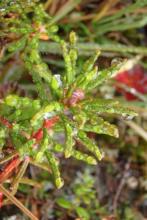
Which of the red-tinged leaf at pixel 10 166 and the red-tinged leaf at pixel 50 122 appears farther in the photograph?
the red-tinged leaf at pixel 10 166

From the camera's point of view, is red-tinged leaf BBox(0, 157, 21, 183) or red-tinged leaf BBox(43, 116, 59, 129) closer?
red-tinged leaf BBox(43, 116, 59, 129)

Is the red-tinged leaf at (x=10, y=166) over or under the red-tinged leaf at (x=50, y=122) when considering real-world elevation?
under

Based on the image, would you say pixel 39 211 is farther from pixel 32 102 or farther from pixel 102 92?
pixel 32 102

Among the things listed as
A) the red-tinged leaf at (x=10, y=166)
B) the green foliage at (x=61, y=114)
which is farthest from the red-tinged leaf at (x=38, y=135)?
the red-tinged leaf at (x=10, y=166)

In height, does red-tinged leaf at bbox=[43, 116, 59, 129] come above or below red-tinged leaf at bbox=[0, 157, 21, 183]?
above

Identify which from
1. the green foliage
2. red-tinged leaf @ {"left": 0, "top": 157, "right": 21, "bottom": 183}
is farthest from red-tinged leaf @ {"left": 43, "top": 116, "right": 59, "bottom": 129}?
red-tinged leaf @ {"left": 0, "top": 157, "right": 21, "bottom": 183}

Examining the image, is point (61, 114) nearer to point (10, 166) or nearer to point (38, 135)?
point (38, 135)

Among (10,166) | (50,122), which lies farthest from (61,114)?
(10,166)

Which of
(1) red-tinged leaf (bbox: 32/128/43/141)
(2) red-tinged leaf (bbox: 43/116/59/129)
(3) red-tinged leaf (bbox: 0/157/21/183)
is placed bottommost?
(3) red-tinged leaf (bbox: 0/157/21/183)

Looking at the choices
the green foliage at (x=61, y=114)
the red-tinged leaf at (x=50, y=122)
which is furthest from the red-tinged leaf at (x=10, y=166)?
the red-tinged leaf at (x=50, y=122)

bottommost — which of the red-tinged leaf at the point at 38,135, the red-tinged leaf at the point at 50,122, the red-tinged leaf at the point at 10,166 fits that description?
the red-tinged leaf at the point at 10,166

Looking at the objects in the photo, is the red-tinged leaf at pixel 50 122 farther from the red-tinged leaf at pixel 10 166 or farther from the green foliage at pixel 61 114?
the red-tinged leaf at pixel 10 166

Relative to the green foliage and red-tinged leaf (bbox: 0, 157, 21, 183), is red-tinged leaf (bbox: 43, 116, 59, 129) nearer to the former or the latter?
the green foliage
